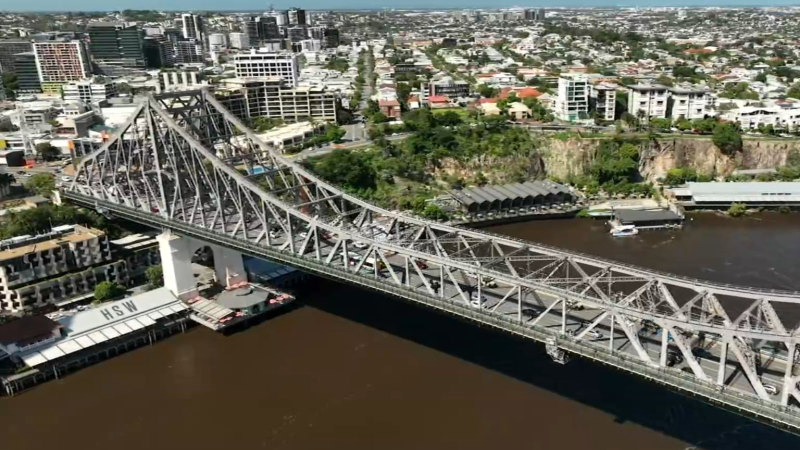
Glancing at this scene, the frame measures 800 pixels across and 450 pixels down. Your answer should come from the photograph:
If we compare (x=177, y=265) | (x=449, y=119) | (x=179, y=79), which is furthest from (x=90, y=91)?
(x=177, y=265)

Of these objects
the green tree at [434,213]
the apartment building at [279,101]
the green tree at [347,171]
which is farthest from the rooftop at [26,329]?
the apartment building at [279,101]

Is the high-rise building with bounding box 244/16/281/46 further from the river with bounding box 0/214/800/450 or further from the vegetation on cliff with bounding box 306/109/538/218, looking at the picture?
the river with bounding box 0/214/800/450

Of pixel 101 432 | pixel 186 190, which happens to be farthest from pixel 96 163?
pixel 101 432

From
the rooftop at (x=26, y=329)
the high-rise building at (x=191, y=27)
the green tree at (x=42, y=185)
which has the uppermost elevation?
the high-rise building at (x=191, y=27)

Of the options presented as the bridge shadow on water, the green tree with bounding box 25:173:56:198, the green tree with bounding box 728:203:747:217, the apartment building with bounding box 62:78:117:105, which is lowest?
the green tree with bounding box 728:203:747:217

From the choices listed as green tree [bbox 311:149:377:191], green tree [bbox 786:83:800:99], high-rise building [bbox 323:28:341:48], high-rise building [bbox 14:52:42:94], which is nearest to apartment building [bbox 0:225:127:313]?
green tree [bbox 311:149:377:191]

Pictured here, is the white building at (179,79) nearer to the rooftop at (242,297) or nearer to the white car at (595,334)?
the rooftop at (242,297)

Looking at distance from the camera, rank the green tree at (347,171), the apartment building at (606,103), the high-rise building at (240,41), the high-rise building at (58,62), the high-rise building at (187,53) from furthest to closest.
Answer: the high-rise building at (240,41) < the high-rise building at (187,53) < the high-rise building at (58,62) < the apartment building at (606,103) < the green tree at (347,171)
